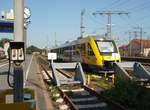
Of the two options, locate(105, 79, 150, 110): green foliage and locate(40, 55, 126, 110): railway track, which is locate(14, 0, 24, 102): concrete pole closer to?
locate(40, 55, 126, 110): railway track

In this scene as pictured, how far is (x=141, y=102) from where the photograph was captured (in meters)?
12.0

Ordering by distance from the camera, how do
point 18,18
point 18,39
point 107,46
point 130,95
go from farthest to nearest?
point 107,46
point 130,95
point 18,18
point 18,39

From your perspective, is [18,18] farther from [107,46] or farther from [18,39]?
[107,46]

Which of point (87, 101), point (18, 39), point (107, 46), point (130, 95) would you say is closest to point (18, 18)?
point (18, 39)

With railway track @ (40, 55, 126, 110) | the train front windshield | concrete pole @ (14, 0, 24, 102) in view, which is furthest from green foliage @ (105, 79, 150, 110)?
the train front windshield

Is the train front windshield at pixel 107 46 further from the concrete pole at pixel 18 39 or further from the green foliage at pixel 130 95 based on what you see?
the concrete pole at pixel 18 39

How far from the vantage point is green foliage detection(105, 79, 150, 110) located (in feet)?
39.1

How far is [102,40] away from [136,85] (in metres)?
Answer: 12.7

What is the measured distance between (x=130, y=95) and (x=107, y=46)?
44.8ft

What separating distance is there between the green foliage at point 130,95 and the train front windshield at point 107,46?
11018mm

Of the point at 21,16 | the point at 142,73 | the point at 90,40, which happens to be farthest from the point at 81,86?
the point at 21,16

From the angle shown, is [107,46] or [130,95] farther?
[107,46]

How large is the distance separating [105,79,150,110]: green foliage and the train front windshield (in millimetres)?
11018

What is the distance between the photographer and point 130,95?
12805mm
